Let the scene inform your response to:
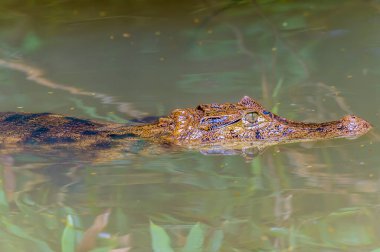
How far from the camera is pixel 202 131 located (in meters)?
5.60

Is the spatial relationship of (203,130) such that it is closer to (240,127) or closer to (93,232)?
(240,127)

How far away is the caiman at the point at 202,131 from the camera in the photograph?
549cm

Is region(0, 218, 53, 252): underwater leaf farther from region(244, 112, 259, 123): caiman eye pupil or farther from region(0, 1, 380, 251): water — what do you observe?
region(244, 112, 259, 123): caiman eye pupil

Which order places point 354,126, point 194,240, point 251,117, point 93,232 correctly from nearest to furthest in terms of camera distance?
point 194,240
point 93,232
point 354,126
point 251,117

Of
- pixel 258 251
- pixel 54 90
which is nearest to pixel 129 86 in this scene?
pixel 54 90

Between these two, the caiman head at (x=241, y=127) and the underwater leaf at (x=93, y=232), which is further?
the caiman head at (x=241, y=127)

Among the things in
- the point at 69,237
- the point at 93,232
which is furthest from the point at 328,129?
the point at 69,237

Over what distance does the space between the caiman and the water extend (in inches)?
4.6

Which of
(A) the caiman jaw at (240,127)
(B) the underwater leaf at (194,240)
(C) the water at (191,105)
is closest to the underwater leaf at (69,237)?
(C) the water at (191,105)

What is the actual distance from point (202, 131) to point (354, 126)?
48.3 inches

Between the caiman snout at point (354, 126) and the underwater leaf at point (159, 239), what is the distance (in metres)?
1.89

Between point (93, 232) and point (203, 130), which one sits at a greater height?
point (203, 130)

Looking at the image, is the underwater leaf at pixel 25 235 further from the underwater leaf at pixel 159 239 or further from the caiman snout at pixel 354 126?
the caiman snout at pixel 354 126

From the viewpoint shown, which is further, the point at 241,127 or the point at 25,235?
the point at 241,127
